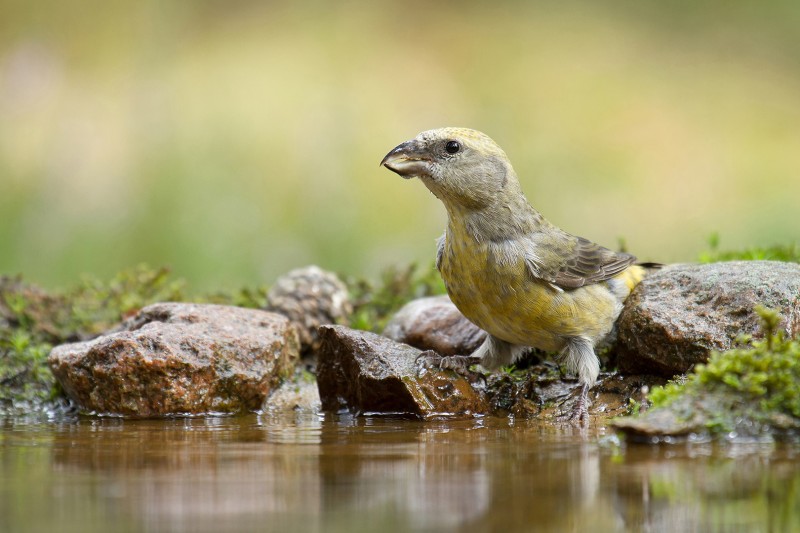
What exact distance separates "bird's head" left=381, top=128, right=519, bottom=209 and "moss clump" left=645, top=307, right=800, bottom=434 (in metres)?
1.81

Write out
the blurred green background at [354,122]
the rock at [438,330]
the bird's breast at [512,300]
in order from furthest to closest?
1. the blurred green background at [354,122]
2. the rock at [438,330]
3. the bird's breast at [512,300]

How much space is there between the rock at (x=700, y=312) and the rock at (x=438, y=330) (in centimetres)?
98

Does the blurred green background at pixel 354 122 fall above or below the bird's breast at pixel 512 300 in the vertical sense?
above

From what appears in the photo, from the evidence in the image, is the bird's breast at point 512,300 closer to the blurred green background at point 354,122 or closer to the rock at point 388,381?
the rock at point 388,381

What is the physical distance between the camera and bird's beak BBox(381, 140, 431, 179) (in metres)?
5.26

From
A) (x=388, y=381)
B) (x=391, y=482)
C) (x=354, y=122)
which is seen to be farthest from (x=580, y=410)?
(x=354, y=122)

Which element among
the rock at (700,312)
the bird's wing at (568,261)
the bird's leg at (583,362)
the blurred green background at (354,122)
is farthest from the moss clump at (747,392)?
the blurred green background at (354,122)

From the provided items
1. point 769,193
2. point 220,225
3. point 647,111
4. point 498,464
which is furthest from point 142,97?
point 498,464

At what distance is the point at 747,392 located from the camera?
3818 millimetres

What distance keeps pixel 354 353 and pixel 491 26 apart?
11.4 m

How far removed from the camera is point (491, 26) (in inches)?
612

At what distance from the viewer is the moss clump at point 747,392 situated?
3727 millimetres

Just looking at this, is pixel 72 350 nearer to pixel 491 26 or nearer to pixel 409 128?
pixel 409 128

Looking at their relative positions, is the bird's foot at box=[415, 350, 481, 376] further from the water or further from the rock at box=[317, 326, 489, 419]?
the water
